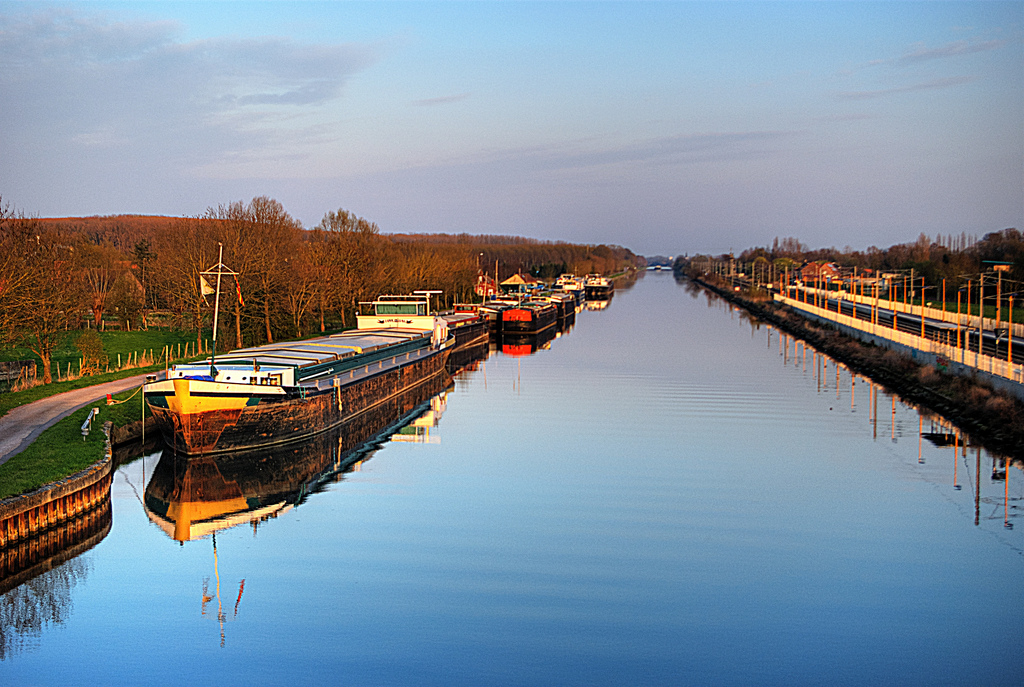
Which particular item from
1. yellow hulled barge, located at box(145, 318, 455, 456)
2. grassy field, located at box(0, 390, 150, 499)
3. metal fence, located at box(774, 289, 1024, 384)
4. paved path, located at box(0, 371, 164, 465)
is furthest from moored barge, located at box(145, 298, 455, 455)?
metal fence, located at box(774, 289, 1024, 384)

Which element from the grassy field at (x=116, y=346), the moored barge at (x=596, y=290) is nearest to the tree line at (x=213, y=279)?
the grassy field at (x=116, y=346)

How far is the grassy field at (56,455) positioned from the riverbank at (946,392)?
2521 cm

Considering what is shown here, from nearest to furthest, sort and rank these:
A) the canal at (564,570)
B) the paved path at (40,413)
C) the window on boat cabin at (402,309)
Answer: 1. the canal at (564,570)
2. the paved path at (40,413)
3. the window on boat cabin at (402,309)

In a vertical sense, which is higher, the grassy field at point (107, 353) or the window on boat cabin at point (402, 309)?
the window on boat cabin at point (402, 309)

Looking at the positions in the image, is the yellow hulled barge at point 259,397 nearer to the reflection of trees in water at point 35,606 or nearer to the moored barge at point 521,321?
the reflection of trees in water at point 35,606

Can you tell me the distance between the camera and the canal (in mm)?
12602

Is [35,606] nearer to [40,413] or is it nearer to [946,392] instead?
[40,413]

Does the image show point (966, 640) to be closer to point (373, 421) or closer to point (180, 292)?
point (373, 421)

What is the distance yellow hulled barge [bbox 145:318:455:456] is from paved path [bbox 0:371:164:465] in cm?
217

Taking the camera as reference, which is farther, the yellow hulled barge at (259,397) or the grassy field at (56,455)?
the yellow hulled barge at (259,397)

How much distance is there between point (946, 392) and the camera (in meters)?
35.6

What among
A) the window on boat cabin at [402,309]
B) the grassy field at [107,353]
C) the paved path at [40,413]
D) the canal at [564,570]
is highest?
the window on boat cabin at [402,309]

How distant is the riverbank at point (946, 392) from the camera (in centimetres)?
2862

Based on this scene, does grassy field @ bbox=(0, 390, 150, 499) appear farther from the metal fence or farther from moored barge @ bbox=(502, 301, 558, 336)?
moored barge @ bbox=(502, 301, 558, 336)
